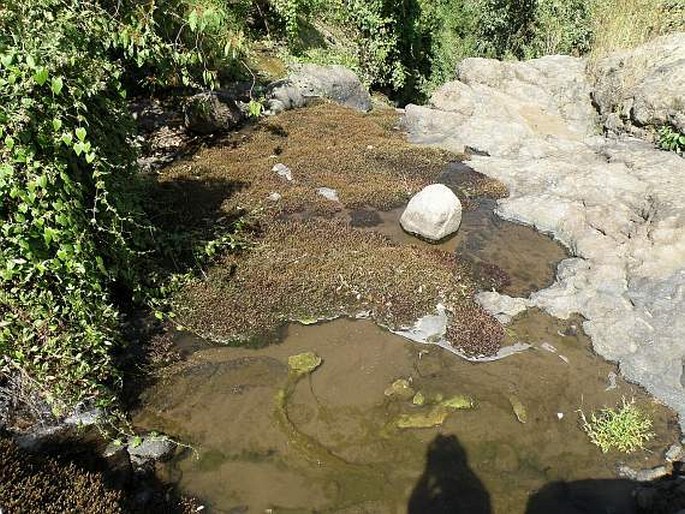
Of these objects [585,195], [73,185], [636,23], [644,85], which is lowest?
[585,195]

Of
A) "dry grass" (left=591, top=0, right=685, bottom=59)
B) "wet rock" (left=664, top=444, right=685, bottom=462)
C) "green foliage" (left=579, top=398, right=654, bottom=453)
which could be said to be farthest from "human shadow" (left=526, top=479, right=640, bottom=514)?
"dry grass" (left=591, top=0, right=685, bottom=59)

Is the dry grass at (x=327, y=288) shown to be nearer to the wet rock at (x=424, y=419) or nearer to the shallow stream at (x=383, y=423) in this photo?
the shallow stream at (x=383, y=423)

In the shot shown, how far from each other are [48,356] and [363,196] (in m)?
9.01

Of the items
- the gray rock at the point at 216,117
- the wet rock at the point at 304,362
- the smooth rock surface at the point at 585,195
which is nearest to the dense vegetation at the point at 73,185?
the wet rock at the point at 304,362

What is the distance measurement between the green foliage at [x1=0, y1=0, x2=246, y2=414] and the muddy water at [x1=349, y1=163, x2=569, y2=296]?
6538mm

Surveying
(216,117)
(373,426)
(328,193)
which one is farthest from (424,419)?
(216,117)

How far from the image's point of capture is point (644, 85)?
16.7 m

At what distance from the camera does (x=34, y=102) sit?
528 centimetres

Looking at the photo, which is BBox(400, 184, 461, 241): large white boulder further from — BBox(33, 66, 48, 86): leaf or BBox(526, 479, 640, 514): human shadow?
BBox(33, 66, 48, 86): leaf

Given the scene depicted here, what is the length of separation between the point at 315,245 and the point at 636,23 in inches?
643

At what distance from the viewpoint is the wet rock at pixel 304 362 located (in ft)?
28.2

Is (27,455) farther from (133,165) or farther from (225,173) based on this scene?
(225,173)

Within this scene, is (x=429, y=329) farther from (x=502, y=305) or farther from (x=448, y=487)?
(x=448, y=487)

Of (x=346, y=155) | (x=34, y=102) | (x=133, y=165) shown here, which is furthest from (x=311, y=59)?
(x=34, y=102)
